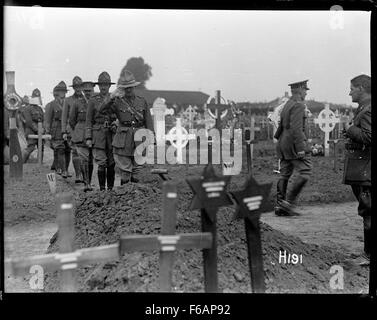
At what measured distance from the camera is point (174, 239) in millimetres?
3549

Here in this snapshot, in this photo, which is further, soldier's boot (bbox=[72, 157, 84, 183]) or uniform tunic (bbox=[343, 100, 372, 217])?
soldier's boot (bbox=[72, 157, 84, 183])

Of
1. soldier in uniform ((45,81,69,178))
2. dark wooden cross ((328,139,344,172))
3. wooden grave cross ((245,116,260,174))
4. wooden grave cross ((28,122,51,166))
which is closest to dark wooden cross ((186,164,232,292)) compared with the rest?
wooden grave cross ((245,116,260,174))

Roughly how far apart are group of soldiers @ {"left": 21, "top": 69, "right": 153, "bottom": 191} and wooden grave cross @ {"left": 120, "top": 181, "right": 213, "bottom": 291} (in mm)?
389

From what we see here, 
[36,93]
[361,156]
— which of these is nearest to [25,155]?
[36,93]

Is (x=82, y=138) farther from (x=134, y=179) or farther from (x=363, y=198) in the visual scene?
(x=363, y=198)

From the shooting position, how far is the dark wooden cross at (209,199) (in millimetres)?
3549

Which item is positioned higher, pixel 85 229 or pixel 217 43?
pixel 217 43

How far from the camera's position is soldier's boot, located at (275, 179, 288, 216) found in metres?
3.78

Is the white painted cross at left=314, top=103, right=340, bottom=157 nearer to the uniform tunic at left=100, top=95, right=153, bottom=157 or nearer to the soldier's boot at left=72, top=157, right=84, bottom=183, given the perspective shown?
the uniform tunic at left=100, top=95, right=153, bottom=157

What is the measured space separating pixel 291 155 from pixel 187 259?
0.88 m

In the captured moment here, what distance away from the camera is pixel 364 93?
3.65m

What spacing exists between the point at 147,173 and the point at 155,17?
0.92 metres
